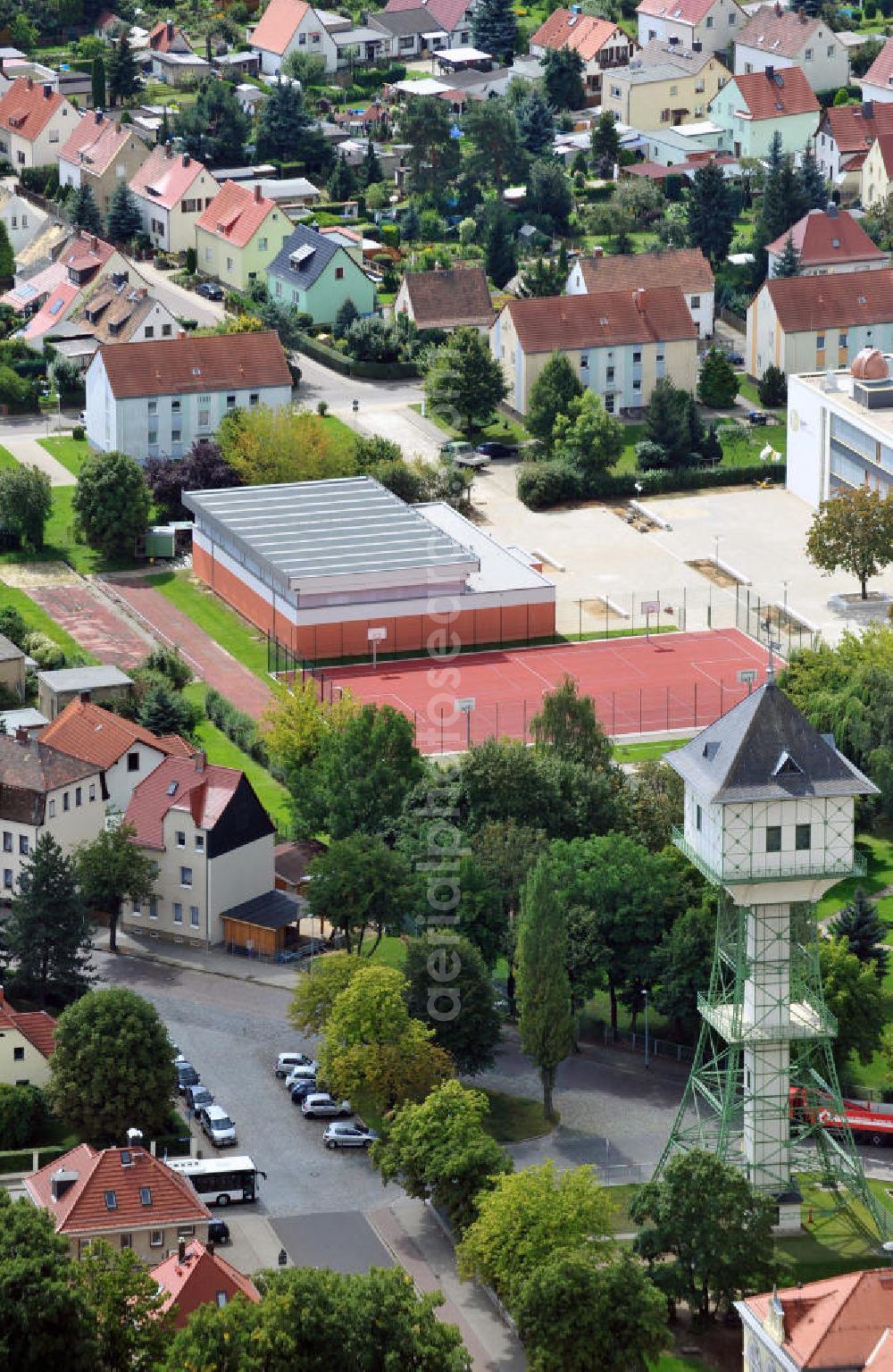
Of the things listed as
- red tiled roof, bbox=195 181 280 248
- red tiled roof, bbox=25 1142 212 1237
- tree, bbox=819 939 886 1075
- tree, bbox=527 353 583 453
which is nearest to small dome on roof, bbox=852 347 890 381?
tree, bbox=527 353 583 453

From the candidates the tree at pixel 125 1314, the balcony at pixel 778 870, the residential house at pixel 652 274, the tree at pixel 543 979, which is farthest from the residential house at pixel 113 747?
the residential house at pixel 652 274

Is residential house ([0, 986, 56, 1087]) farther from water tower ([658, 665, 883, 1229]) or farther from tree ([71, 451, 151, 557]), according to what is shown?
tree ([71, 451, 151, 557])

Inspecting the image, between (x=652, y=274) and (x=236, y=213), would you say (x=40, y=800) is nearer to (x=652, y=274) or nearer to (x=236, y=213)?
(x=652, y=274)

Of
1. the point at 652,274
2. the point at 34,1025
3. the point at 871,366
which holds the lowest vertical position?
the point at 34,1025

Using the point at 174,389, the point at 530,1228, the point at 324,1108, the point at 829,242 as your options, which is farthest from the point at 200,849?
the point at 829,242

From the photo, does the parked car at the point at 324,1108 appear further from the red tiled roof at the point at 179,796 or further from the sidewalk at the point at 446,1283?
the red tiled roof at the point at 179,796

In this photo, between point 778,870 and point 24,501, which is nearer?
point 778,870

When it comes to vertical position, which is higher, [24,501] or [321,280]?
[321,280]

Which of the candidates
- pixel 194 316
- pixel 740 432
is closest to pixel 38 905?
pixel 740 432
